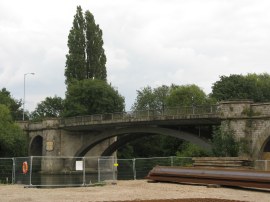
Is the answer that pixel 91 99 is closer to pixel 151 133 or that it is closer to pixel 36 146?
pixel 36 146

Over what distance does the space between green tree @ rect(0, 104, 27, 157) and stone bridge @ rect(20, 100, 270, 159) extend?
3542 millimetres

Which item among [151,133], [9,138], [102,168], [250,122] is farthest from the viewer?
[9,138]

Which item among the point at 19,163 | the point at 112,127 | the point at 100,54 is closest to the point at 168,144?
the point at 112,127

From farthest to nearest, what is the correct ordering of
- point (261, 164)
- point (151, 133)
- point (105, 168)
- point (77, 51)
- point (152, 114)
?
point (77, 51) → point (151, 133) → point (152, 114) → point (261, 164) → point (105, 168)

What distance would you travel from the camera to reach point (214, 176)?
21.6m

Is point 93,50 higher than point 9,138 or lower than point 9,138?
higher

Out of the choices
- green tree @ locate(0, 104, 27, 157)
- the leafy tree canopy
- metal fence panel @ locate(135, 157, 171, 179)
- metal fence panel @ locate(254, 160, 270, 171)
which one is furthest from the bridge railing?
the leafy tree canopy

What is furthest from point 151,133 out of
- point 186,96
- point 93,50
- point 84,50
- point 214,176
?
point 214,176

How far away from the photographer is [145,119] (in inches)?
1767

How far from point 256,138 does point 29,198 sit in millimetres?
22248

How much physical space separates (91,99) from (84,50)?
6.83 metres

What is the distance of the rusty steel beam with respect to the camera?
19970 mm

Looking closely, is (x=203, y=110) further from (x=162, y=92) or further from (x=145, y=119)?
(x=162, y=92)

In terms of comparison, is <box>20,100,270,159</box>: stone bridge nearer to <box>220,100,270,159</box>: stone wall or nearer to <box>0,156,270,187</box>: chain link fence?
<box>220,100,270,159</box>: stone wall
